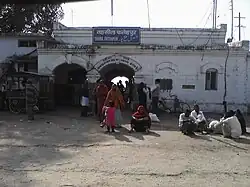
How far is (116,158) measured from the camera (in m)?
9.30

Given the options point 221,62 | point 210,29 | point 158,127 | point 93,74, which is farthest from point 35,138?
point 210,29

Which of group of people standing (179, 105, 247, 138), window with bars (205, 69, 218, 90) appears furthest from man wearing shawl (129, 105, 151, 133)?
window with bars (205, 69, 218, 90)

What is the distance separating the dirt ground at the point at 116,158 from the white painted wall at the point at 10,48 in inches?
417

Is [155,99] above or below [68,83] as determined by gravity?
below

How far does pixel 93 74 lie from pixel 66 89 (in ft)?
13.6

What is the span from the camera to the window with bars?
22.3 meters

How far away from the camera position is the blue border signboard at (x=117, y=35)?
899 inches

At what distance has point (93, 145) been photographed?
36.3 feet

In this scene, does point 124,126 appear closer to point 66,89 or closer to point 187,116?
point 187,116

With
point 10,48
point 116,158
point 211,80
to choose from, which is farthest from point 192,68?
point 116,158

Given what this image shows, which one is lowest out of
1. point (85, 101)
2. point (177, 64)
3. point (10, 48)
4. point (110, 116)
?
point (110, 116)

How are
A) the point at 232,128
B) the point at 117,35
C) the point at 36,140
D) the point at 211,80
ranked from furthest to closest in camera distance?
the point at 117,35 < the point at 211,80 < the point at 232,128 < the point at 36,140

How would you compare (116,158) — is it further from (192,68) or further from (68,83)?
(68,83)

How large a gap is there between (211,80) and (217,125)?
8.86 m
